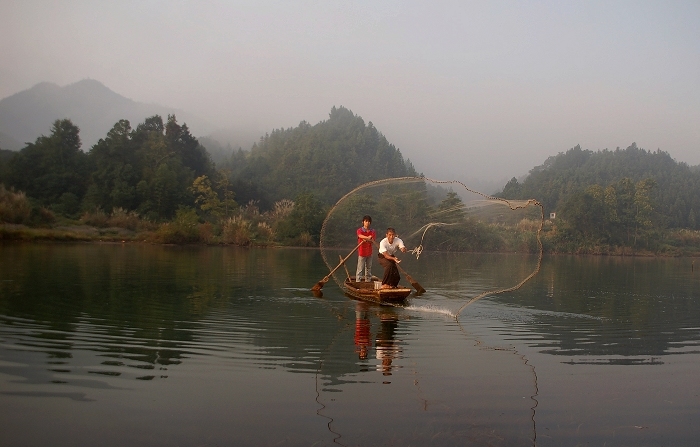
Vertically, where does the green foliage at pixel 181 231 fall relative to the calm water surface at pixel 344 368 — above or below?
above

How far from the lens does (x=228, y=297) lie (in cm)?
1408

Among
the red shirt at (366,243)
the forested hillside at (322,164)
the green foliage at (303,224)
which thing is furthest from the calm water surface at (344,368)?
the forested hillside at (322,164)

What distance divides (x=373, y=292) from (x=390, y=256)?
3.09 feet

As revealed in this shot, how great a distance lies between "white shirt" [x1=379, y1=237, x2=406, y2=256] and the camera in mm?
13531

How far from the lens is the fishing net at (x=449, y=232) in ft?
38.3

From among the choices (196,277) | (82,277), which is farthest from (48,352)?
(196,277)

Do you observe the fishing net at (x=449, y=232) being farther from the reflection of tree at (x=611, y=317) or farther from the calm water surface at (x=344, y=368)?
the reflection of tree at (x=611, y=317)

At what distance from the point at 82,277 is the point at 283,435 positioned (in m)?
13.8

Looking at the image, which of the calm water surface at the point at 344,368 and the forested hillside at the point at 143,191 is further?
the forested hillside at the point at 143,191

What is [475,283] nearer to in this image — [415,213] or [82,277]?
[415,213]

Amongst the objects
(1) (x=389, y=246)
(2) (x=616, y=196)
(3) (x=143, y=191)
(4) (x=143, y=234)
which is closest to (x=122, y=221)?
(4) (x=143, y=234)

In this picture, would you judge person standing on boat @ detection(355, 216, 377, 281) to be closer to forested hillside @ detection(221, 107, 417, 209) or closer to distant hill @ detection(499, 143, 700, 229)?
distant hill @ detection(499, 143, 700, 229)

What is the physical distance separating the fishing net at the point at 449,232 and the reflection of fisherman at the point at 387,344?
1.75 m

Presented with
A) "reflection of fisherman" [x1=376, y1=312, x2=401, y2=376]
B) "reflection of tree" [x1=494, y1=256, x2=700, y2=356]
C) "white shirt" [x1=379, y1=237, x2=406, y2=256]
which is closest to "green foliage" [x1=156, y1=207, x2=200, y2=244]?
"reflection of tree" [x1=494, y1=256, x2=700, y2=356]
